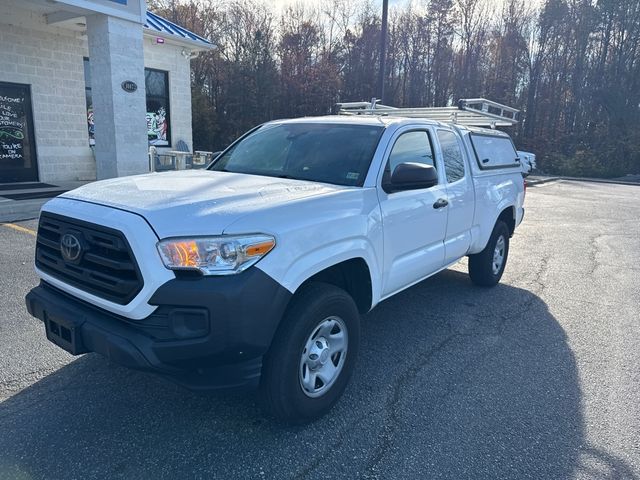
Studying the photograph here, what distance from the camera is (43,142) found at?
39.8 feet

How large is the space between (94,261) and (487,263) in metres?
4.40

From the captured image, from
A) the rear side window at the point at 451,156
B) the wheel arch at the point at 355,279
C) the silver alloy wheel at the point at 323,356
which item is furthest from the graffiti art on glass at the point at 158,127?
the silver alloy wheel at the point at 323,356

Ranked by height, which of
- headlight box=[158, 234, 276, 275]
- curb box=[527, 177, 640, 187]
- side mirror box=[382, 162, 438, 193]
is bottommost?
curb box=[527, 177, 640, 187]

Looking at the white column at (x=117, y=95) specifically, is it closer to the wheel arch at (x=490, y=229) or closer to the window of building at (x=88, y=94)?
the window of building at (x=88, y=94)

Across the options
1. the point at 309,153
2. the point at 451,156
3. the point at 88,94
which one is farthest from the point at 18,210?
the point at 451,156

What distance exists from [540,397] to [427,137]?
2.37 meters

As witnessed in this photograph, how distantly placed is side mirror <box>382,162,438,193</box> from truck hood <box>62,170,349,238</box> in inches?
16.2

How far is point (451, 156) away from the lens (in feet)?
15.7

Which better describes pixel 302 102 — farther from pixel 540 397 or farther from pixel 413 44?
pixel 540 397

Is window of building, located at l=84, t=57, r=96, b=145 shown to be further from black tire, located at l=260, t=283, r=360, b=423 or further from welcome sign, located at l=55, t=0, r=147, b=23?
black tire, located at l=260, t=283, r=360, b=423

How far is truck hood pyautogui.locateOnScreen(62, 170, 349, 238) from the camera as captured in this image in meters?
2.53

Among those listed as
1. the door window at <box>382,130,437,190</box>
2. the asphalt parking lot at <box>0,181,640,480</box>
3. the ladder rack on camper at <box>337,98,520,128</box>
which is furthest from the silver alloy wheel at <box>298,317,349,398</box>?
the ladder rack on camper at <box>337,98,520,128</box>

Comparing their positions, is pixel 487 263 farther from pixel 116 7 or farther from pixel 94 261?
pixel 116 7

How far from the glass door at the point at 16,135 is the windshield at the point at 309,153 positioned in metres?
9.65
